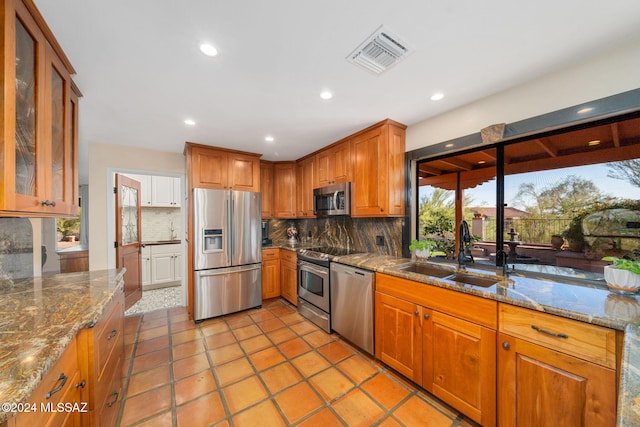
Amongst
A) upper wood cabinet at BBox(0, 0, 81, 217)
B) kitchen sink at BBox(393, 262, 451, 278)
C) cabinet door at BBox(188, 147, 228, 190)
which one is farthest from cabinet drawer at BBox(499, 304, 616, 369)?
cabinet door at BBox(188, 147, 228, 190)

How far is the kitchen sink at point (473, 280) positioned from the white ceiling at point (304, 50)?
61.1 inches

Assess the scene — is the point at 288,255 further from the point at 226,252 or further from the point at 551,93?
the point at 551,93

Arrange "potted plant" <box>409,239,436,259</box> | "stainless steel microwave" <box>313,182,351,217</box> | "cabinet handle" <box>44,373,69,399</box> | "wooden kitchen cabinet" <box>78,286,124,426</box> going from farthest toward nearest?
"stainless steel microwave" <box>313,182,351,217</box> < "potted plant" <box>409,239,436,259</box> < "wooden kitchen cabinet" <box>78,286,124,426</box> < "cabinet handle" <box>44,373,69,399</box>

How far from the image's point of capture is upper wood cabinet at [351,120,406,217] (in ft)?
8.44

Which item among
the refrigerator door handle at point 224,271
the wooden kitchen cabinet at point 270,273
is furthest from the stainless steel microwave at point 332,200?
the refrigerator door handle at point 224,271

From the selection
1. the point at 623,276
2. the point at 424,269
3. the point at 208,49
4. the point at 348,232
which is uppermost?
the point at 208,49

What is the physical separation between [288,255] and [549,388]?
3067mm

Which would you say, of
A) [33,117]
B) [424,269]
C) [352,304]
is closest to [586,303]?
[424,269]

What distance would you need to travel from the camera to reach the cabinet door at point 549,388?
1104 millimetres

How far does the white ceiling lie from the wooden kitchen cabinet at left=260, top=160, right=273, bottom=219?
1848 mm

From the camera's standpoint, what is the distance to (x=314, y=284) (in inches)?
122

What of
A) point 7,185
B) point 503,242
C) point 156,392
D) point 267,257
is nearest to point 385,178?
point 503,242

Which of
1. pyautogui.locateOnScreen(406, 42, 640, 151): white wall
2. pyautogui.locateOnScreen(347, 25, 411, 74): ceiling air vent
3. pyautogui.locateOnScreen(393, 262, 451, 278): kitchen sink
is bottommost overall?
pyautogui.locateOnScreen(393, 262, 451, 278): kitchen sink

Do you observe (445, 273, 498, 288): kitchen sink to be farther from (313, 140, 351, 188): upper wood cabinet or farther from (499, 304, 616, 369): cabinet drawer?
(313, 140, 351, 188): upper wood cabinet
